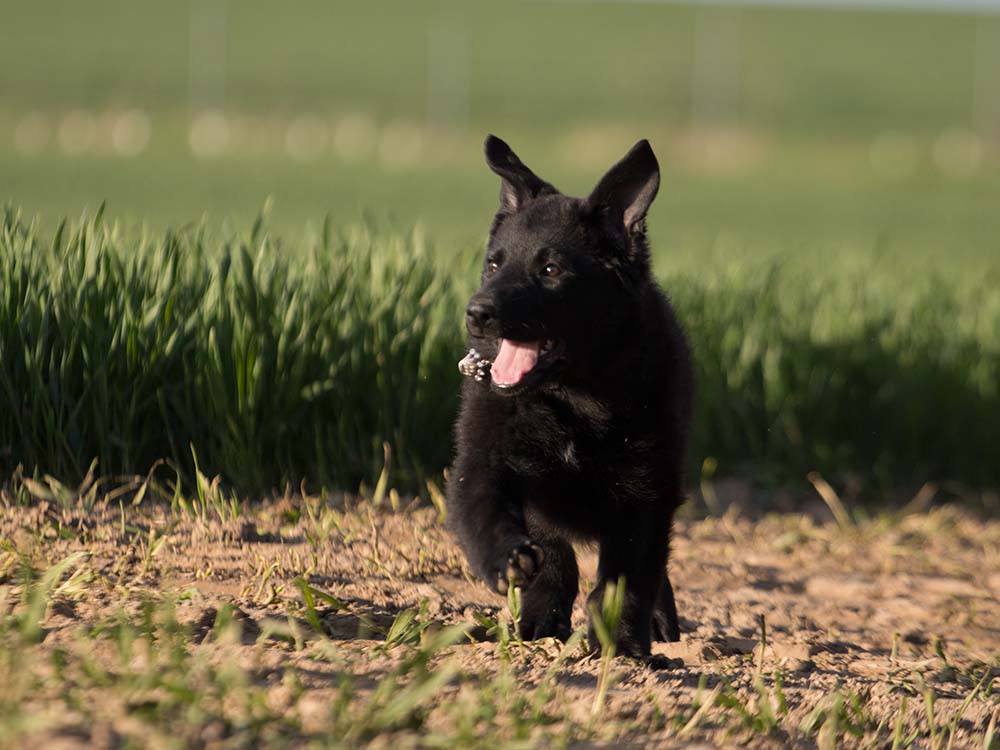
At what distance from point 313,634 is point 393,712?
0.84 meters

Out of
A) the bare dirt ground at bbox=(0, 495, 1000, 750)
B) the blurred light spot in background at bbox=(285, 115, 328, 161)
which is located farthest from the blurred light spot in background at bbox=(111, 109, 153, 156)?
the bare dirt ground at bbox=(0, 495, 1000, 750)

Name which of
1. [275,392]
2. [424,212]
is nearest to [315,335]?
[275,392]

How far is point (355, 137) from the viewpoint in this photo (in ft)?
96.8

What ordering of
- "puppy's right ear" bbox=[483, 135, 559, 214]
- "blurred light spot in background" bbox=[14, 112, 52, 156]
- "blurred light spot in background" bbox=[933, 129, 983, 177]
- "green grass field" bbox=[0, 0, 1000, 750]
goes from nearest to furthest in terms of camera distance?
"green grass field" bbox=[0, 0, 1000, 750]
"puppy's right ear" bbox=[483, 135, 559, 214]
"blurred light spot in background" bbox=[14, 112, 52, 156]
"blurred light spot in background" bbox=[933, 129, 983, 177]

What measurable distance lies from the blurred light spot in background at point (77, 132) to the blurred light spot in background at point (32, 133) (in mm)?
285

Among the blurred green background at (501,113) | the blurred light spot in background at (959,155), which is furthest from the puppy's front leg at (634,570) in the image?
the blurred light spot in background at (959,155)

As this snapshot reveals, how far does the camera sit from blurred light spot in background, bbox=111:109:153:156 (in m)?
26.1

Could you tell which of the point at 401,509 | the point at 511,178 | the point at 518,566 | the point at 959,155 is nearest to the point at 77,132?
the point at 959,155

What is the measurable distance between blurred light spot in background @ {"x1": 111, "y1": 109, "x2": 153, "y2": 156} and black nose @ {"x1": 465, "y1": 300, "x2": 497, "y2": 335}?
22509 mm

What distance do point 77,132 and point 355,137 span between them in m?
5.82

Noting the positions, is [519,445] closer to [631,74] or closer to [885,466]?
[885,466]

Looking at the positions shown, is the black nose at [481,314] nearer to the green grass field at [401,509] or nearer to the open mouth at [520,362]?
the open mouth at [520,362]

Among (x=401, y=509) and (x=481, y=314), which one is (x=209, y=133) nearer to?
(x=401, y=509)

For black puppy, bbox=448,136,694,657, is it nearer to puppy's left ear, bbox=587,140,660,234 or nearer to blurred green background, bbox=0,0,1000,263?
puppy's left ear, bbox=587,140,660,234
